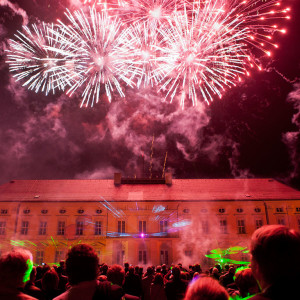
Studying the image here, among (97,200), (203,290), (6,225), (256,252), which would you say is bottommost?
(203,290)

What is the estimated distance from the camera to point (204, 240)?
33531mm

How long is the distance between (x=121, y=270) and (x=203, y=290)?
96.0 inches

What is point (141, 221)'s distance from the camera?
34531 mm

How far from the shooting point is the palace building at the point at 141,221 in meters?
33.0

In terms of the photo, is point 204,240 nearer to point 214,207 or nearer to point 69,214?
point 214,207

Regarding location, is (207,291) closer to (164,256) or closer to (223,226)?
(164,256)

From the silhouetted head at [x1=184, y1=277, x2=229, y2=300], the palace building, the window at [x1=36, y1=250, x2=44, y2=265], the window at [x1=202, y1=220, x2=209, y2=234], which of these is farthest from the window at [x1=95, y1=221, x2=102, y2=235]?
the silhouetted head at [x1=184, y1=277, x2=229, y2=300]

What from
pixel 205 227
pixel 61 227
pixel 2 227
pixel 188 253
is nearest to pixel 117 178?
pixel 61 227

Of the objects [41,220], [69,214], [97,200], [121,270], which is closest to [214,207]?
[97,200]

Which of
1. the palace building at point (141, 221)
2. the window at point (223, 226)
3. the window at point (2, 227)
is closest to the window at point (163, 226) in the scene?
the palace building at point (141, 221)

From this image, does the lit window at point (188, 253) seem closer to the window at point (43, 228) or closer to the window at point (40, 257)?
the window at point (40, 257)

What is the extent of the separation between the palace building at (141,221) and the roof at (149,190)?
121mm

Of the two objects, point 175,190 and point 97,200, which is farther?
point 175,190

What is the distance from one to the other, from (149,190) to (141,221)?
15.1ft
